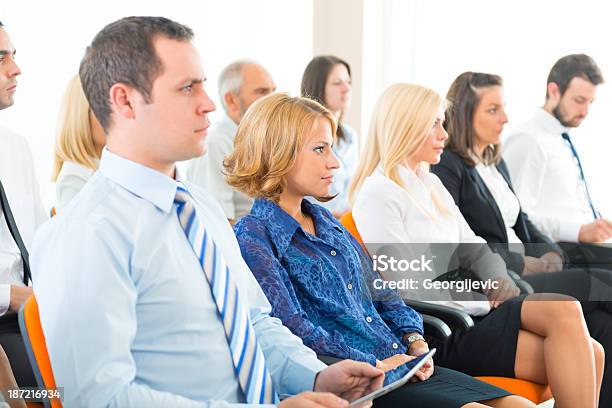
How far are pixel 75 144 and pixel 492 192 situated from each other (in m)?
1.69

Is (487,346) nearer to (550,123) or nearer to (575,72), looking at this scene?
(550,123)

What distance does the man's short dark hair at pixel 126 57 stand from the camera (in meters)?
1.39

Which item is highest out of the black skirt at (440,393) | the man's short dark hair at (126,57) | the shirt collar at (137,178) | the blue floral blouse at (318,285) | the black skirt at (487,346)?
the man's short dark hair at (126,57)

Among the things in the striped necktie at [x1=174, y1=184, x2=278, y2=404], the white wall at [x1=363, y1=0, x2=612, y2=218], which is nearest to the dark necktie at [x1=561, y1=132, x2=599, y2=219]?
the white wall at [x1=363, y1=0, x2=612, y2=218]

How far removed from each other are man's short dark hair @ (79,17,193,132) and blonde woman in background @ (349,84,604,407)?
52.1 inches

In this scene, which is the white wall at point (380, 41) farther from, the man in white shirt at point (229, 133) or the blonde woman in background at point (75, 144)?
the blonde woman in background at point (75, 144)

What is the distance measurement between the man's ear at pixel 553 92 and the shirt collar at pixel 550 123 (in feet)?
0.31

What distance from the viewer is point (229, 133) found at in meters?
4.08

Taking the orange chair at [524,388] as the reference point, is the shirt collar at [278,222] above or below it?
above

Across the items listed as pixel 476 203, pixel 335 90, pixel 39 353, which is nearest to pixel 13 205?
pixel 39 353

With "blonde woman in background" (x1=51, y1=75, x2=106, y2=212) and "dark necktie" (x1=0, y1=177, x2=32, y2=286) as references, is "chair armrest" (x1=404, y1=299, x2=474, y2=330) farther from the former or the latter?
"blonde woman in background" (x1=51, y1=75, x2=106, y2=212)

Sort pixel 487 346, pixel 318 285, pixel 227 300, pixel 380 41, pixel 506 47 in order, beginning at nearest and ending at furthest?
pixel 227 300 → pixel 318 285 → pixel 487 346 → pixel 506 47 → pixel 380 41

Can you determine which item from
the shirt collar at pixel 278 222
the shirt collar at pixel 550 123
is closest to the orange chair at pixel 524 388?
the shirt collar at pixel 278 222

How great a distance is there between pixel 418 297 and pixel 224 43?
281cm
